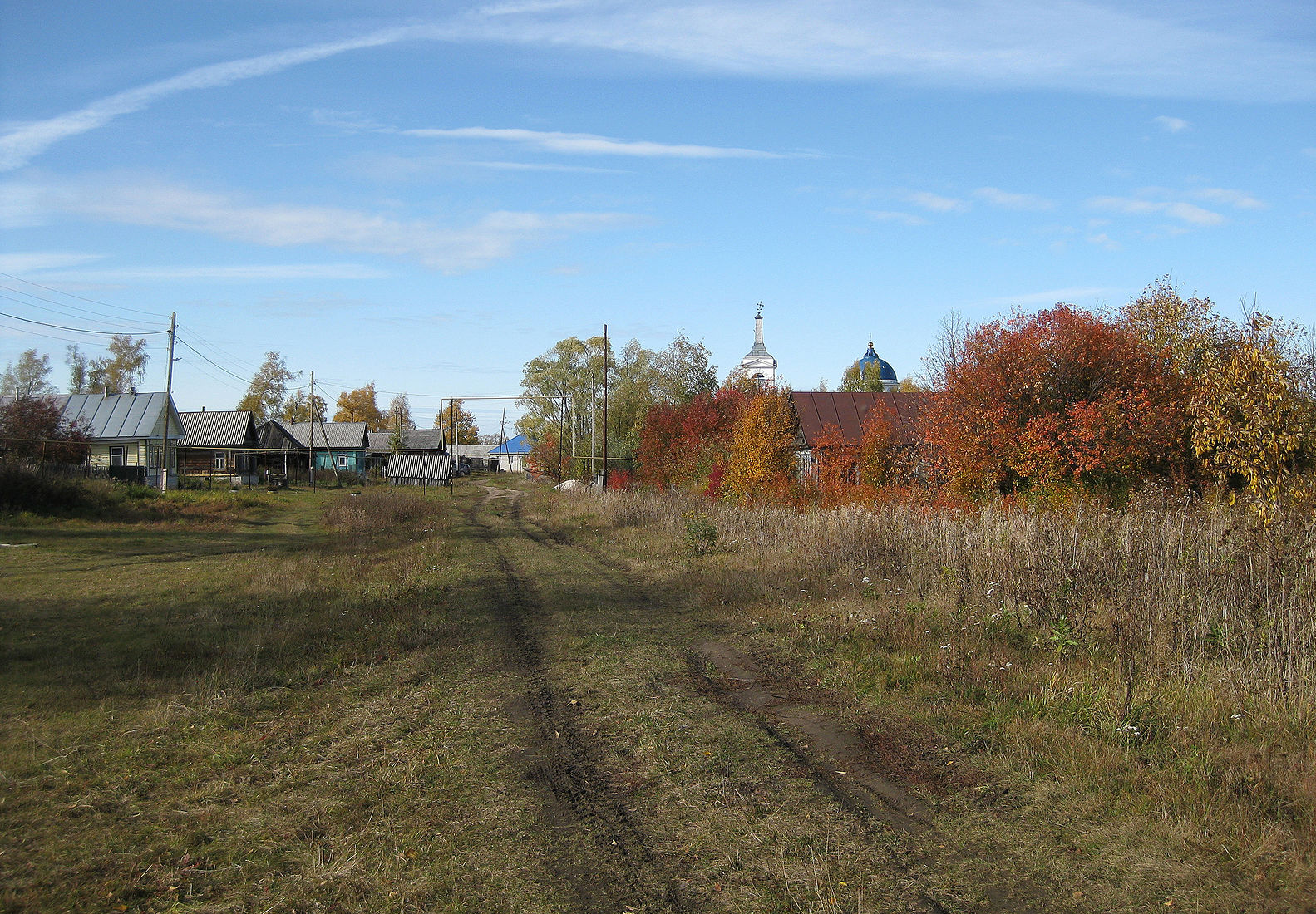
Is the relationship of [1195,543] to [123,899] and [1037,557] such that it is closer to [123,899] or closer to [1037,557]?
[1037,557]

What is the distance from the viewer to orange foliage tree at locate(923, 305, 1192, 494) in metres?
19.3

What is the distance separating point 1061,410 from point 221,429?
55012mm

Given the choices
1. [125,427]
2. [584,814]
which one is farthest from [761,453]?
[125,427]

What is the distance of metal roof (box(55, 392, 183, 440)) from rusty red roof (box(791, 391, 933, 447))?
33.9 meters

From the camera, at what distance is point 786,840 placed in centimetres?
461

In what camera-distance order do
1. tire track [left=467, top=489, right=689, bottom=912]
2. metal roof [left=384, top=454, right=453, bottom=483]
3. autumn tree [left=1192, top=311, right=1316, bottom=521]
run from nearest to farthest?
tire track [left=467, top=489, right=689, bottom=912] < autumn tree [left=1192, top=311, right=1316, bottom=521] < metal roof [left=384, top=454, right=453, bottom=483]

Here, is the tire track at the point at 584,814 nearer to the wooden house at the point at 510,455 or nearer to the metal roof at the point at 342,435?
the metal roof at the point at 342,435

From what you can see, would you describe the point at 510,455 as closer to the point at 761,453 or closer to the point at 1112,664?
the point at 761,453

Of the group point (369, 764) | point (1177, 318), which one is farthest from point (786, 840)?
point (1177, 318)

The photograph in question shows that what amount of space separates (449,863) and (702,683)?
392 cm

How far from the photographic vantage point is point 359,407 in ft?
306

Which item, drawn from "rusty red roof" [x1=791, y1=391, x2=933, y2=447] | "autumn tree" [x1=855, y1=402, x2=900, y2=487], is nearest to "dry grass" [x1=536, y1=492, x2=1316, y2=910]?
"autumn tree" [x1=855, y1=402, x2=900, y2=487]

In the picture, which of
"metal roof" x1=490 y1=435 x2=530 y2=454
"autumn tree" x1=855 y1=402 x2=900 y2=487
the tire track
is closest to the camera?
the tire track

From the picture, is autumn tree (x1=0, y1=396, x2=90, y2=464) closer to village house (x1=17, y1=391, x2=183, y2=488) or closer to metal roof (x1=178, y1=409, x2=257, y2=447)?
village house (x1=17, y1=391, x2=183, y2=488)
